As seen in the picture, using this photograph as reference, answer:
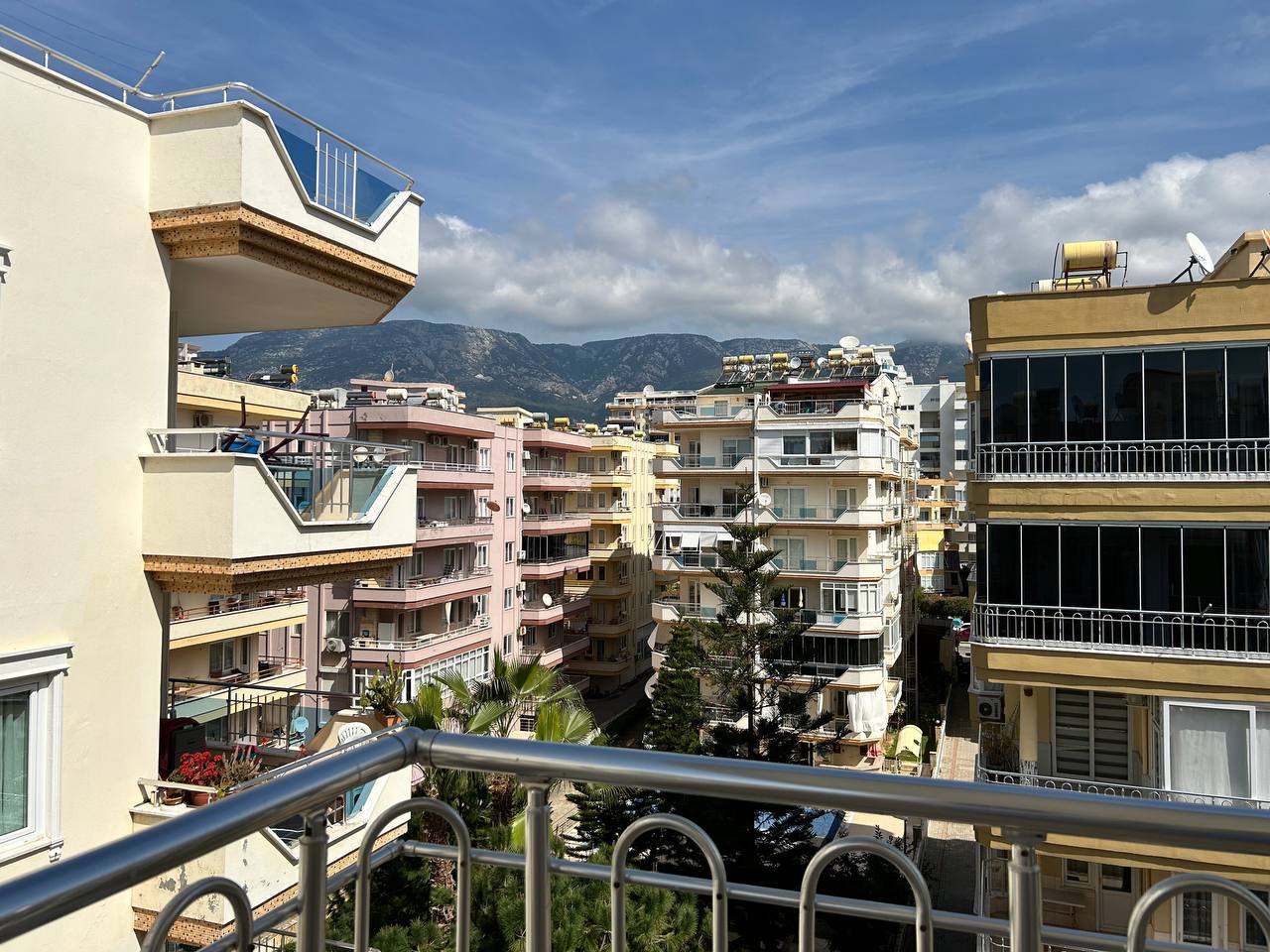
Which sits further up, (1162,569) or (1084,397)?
(1084,397)

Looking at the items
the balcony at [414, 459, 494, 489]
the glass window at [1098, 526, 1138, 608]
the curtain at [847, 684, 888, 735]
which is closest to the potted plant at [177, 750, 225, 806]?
the glass window at [1098, 526, 1138, 608]

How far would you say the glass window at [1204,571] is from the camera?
998 centimetres

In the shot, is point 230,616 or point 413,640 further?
point 413,640

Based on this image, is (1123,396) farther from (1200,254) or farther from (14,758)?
(14,758)

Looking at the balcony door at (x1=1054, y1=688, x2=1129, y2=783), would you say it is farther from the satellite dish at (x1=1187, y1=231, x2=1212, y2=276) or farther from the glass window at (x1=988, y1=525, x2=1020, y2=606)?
the satellite dish at (x1=1187, y1=231, x2=1212, y2=276)

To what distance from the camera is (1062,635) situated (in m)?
10.7

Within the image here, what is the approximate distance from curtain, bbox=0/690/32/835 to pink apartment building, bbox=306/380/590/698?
15.7 m

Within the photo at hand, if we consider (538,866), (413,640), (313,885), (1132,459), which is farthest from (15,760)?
(413,640)

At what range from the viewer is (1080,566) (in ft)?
34.8

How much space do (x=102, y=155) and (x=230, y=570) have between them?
268cm

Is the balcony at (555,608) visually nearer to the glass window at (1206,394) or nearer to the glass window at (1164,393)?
the glass window at (1164,393)

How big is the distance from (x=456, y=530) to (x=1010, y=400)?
19.9 metres

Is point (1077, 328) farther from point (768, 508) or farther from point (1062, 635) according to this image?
point (768, 508)

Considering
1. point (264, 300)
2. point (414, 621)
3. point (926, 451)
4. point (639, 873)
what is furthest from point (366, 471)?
point (926, 451)
